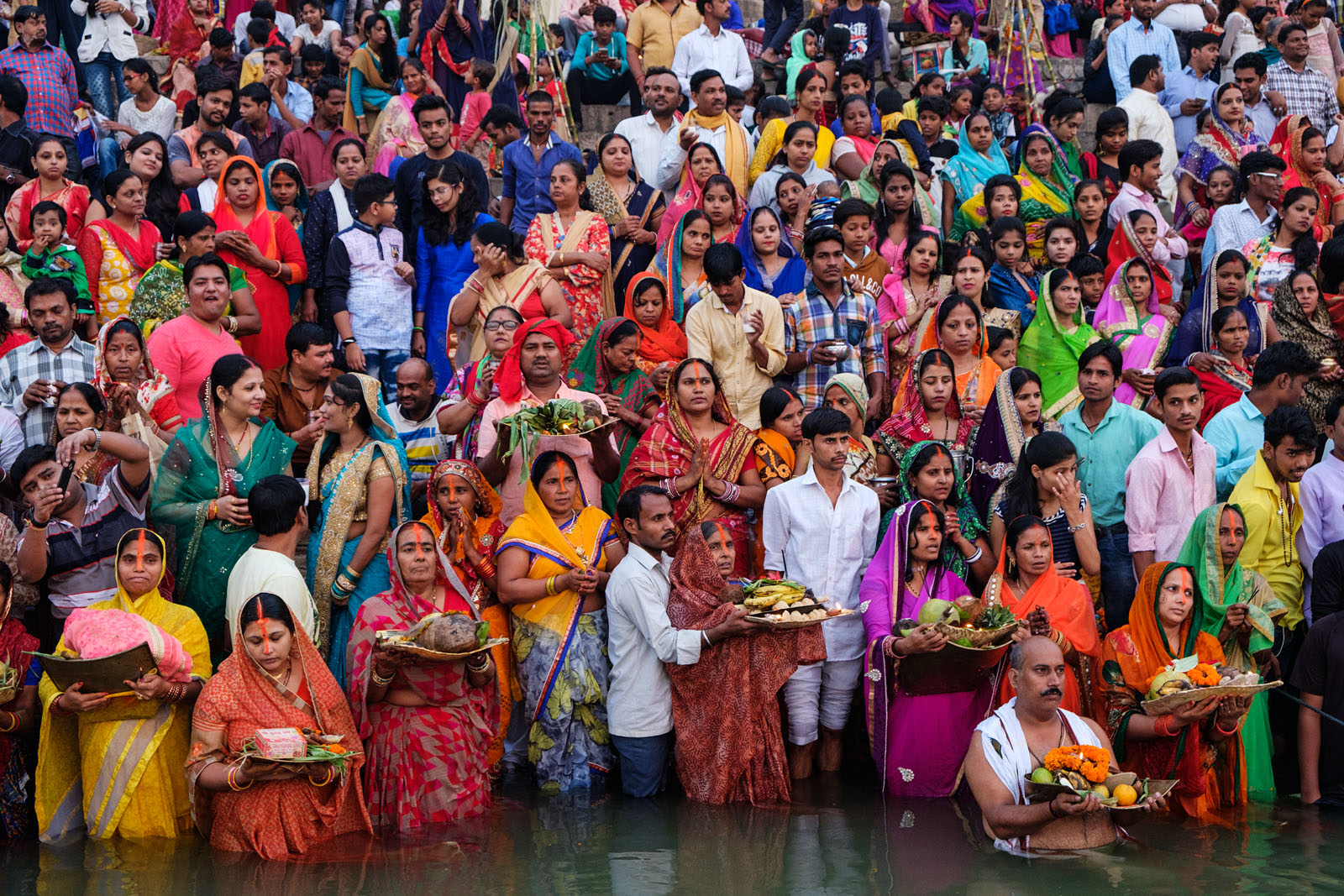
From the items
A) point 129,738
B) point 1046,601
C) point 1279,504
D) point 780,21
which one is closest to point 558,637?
point 129,738

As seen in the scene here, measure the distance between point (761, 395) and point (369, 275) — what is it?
2.65 metres

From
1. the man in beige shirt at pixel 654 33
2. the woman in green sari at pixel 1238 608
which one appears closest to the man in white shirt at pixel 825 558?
the woman in green sari at pixel 1238 608

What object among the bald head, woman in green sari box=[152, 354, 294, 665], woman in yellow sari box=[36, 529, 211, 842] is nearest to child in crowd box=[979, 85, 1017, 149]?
the bald head

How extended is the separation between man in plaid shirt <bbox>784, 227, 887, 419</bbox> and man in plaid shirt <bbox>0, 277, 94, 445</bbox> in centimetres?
378

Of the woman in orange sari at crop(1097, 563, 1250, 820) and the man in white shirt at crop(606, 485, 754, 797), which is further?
the man in white shirt at crop(606, 485, 754, 797)

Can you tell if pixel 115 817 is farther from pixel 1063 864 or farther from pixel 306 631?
pixel 1063 864

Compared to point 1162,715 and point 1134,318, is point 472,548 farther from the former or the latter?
point 1134,318

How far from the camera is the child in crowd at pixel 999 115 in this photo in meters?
10.9

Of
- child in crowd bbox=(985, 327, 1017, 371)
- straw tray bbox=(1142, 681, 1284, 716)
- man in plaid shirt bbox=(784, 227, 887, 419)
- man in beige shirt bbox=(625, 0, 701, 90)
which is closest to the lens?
straw tray bbox=(1142, 681, 1284, 716)

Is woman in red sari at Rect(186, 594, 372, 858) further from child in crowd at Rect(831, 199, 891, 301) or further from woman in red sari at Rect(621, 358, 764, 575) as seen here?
child in crowd at Rect(831, 199, 891, 301)

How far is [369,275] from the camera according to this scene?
328 inches

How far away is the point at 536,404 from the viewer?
678cm

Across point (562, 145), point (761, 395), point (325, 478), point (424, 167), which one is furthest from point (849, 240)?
point (325, 478)

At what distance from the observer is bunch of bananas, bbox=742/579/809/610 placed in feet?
19.9
